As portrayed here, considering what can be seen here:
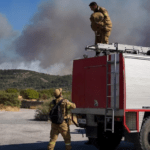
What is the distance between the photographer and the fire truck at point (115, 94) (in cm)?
950

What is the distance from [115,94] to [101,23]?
2977 mm

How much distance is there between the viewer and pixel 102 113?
387 inches

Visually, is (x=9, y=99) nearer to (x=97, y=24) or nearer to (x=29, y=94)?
(x=29, y=94)

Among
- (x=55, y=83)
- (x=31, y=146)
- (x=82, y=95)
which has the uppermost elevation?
(x=55, y=83)

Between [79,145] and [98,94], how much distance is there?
3480 millimetres

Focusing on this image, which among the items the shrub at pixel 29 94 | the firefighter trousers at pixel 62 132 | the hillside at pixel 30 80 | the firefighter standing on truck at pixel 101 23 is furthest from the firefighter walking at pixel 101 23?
the hillside at pixel 30 80

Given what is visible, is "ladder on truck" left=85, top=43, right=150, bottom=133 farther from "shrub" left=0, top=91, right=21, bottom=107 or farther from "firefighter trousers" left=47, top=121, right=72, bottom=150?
"shrub" left=0, top=91, right=21, bottom=107

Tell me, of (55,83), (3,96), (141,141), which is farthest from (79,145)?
(55,83)

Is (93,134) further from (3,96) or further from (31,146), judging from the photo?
(3,96)

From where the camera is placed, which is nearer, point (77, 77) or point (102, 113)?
point (102, 113)

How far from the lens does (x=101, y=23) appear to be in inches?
451

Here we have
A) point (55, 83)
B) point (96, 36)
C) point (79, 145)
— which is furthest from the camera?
point (55, 83)

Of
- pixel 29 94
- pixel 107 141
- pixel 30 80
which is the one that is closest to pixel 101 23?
pixel 107 141

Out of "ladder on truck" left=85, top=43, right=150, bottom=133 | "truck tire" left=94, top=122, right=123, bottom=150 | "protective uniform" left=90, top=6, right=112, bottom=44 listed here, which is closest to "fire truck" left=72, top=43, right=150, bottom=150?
"ladder on truck" left=85, top=43, right=150, bottom=133
